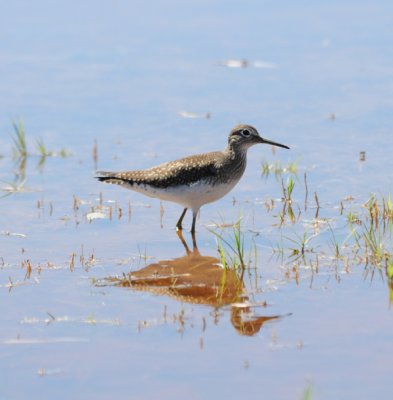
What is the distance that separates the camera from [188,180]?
10867 mm

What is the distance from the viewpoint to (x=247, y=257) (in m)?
9.61

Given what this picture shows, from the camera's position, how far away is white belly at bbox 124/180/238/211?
35.5 feet

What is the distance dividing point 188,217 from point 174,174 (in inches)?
30.7

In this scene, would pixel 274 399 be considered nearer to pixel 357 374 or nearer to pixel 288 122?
pixel 357 374

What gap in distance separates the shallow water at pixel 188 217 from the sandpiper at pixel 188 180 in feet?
1.03

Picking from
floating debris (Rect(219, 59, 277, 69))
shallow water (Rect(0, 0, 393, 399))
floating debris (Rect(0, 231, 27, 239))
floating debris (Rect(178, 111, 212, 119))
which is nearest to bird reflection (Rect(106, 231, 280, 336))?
shallow water (Rect(0, 0, 393, 399))

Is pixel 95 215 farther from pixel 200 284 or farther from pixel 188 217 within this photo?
pixel 200 284

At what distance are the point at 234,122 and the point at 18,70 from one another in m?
4.29

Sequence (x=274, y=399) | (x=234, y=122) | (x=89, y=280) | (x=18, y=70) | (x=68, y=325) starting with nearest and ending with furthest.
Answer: (x=274, y=399), (x=68, y=325), (x=89, y=280), (x=234, y=122), (x=18, y=70)

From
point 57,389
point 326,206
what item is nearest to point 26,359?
point 57,389

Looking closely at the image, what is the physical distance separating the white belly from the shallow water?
0.29 meters

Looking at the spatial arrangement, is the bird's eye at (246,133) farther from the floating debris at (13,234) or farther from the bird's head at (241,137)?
the floating debris at (13,234)

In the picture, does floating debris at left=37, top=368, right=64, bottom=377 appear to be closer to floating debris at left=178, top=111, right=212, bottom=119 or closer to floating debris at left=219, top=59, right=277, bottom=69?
floating debris at left=178, top=111, right=212, bottom=119

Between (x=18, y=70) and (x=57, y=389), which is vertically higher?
(x=18, y=70)
